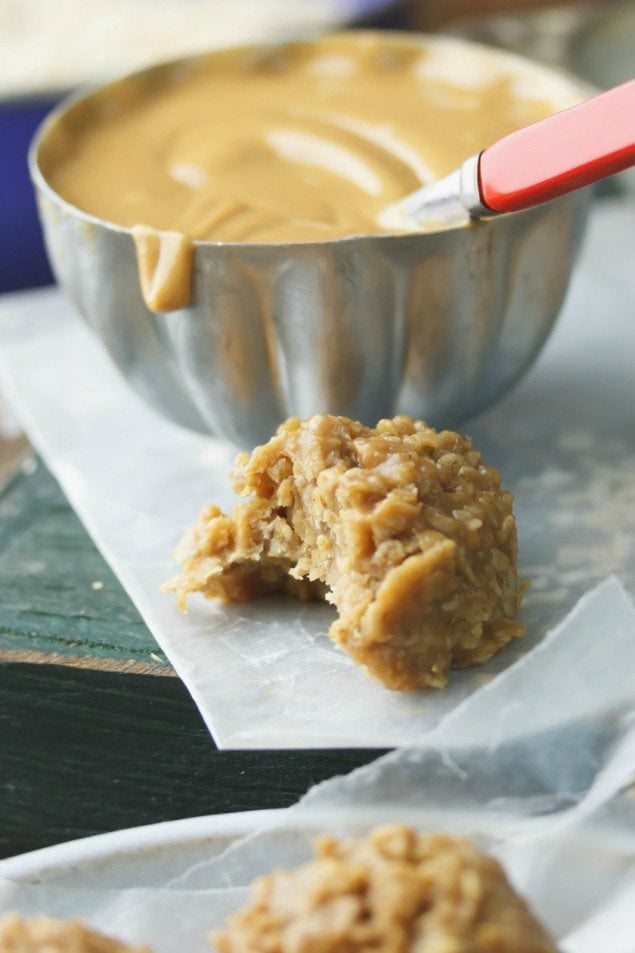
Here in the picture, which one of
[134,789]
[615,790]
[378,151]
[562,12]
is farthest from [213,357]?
[562,12]

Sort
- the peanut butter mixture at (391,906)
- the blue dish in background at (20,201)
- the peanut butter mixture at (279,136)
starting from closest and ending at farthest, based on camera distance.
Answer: the peanut butter mixture at (391,906) → the peanut butter mixture at (279,136) → the blue dish in background at (20,201)

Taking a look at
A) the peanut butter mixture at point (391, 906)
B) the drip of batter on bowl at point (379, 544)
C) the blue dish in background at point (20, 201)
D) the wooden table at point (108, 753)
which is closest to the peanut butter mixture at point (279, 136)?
the drip of batter on bowl at point (379, 544)

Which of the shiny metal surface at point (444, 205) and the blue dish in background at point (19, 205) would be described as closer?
the shiny metal surface at point (444, 205)

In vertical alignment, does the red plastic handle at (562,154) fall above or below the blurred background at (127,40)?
above

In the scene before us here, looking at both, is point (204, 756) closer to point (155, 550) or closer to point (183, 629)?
point (183, 629)

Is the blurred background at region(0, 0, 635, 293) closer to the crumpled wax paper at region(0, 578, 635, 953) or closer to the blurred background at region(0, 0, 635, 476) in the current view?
the blurred background at region(0, 0, 635, 476)

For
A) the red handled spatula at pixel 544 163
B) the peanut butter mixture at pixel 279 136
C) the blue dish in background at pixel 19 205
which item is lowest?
the blue dish in background at pixel 19 205

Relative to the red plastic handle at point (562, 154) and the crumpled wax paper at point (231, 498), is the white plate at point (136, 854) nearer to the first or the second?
the crumpled wax paper at point (231, 498)

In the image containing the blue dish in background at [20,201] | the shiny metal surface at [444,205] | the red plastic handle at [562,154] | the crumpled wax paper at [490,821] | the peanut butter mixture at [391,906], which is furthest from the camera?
the blue dish in background at [20,201]

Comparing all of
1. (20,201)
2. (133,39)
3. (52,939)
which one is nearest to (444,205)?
(52,939)
